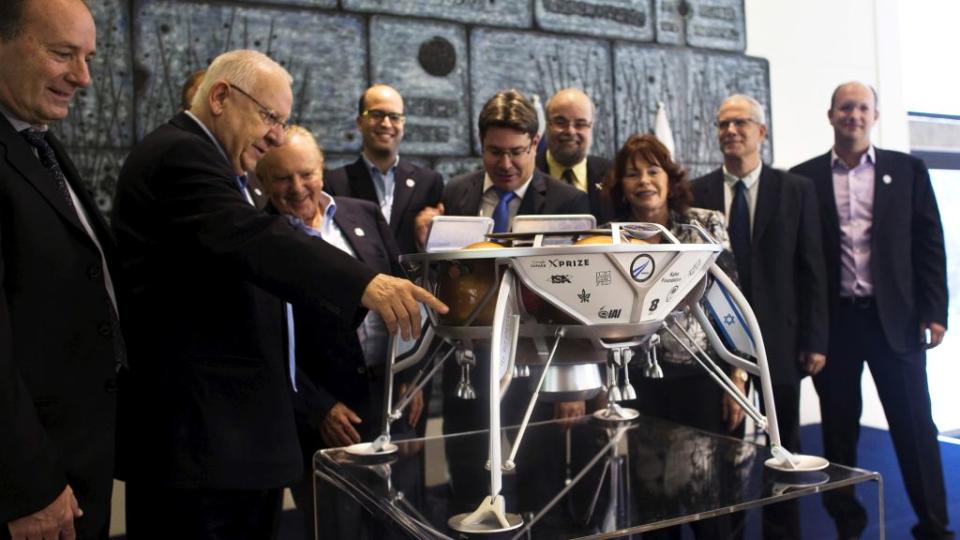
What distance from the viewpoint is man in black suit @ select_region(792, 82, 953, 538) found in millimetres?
3348

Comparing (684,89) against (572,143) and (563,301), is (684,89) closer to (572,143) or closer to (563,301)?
(572,143)

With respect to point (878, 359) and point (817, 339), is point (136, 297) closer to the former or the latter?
point (817, 339)

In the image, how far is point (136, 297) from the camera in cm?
178

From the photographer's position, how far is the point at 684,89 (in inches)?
205

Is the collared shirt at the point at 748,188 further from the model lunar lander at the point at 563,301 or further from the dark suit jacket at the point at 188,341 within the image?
A: the dark suit jacket at the point at 188,341

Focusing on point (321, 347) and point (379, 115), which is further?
point (379, 115)

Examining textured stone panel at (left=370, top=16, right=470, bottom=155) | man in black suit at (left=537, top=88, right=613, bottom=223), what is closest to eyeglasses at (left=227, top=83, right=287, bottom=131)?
man in black suit at (left=537, top=88, right=613, bottom=223)

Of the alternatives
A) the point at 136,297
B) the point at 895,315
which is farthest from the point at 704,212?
the point at 136,297

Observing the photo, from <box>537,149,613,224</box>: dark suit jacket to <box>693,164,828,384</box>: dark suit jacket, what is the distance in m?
0.42

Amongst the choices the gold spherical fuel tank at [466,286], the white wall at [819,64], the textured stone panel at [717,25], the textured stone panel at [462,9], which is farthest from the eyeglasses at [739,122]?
the white wall at [819,64]

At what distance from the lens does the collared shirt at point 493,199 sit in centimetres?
289

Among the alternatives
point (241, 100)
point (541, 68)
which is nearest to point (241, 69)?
point (241, 100)

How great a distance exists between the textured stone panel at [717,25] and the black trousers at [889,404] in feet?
8.00

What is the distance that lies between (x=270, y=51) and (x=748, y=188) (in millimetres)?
2300
